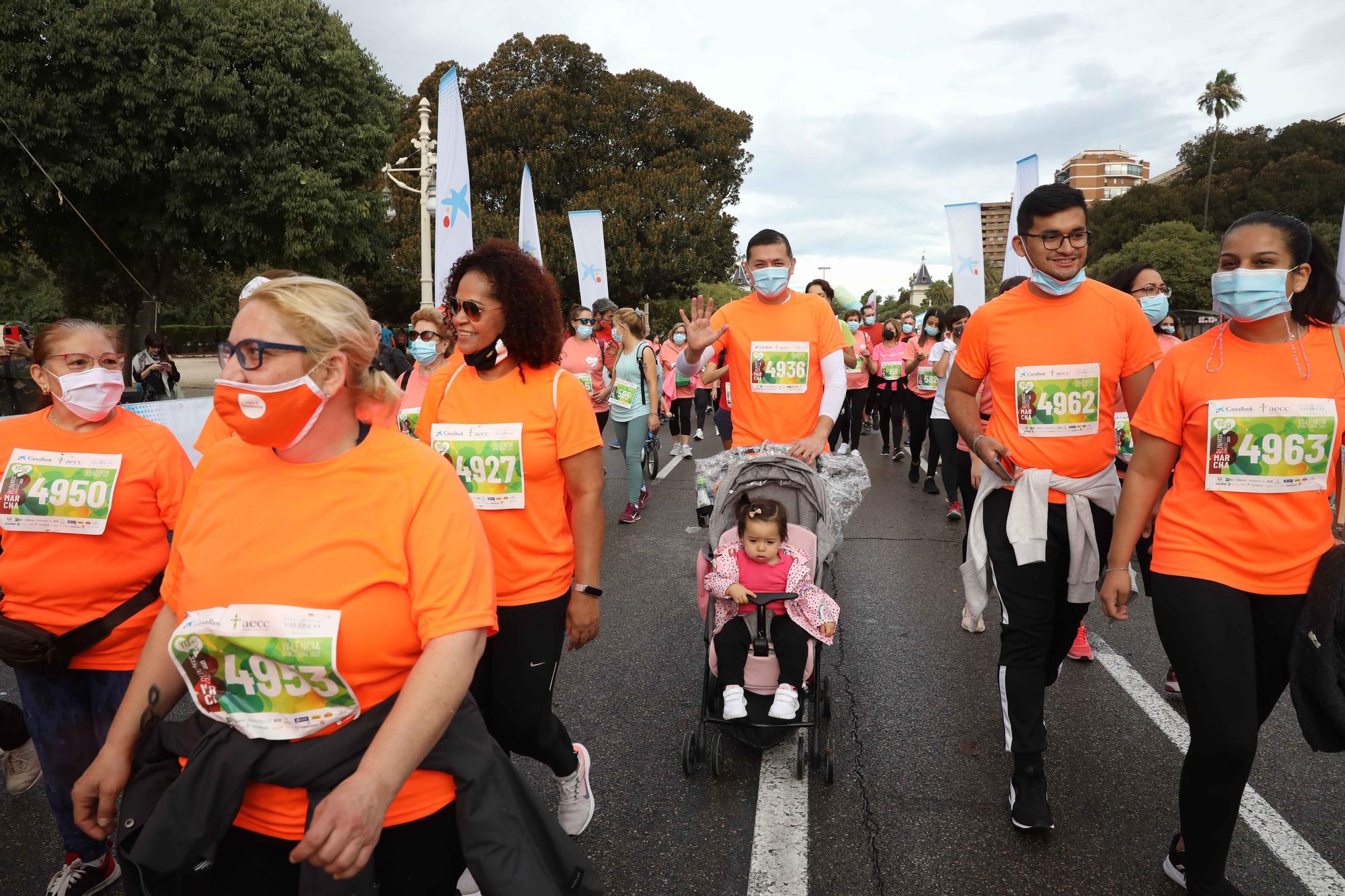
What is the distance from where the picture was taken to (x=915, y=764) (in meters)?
3.75

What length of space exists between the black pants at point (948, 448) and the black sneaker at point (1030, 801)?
481 cm

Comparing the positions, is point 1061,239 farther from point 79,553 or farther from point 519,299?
point 79,553

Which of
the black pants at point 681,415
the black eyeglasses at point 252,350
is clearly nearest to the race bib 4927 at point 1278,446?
the black eyeglasses at point 252,350

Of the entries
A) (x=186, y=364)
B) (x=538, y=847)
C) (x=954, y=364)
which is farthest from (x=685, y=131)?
(x=538, y=847)

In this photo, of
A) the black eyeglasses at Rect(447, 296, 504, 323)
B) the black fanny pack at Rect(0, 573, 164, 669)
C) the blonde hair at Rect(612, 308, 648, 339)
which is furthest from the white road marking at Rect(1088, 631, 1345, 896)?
the blonde hair at Rect(612, 308, 648, 339)

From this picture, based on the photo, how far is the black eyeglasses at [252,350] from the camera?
1.73m

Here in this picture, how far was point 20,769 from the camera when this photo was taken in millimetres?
3541

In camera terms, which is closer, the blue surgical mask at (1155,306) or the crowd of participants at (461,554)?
the crowd of participants at (461,554)

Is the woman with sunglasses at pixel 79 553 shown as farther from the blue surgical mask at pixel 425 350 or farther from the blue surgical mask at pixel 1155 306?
the blue surgical mask at pixel 1155 306

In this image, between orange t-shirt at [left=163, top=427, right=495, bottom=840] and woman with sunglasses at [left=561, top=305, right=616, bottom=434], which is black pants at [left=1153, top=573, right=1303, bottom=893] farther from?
woman with sunglasses at [left=561, top=305, right=616, bottom=434]

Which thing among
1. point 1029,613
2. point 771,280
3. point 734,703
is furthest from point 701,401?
point 1029,613

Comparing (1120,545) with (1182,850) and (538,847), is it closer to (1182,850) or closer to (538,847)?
(1182,850)

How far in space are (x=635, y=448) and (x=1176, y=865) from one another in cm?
644

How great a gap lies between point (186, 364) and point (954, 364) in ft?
121
